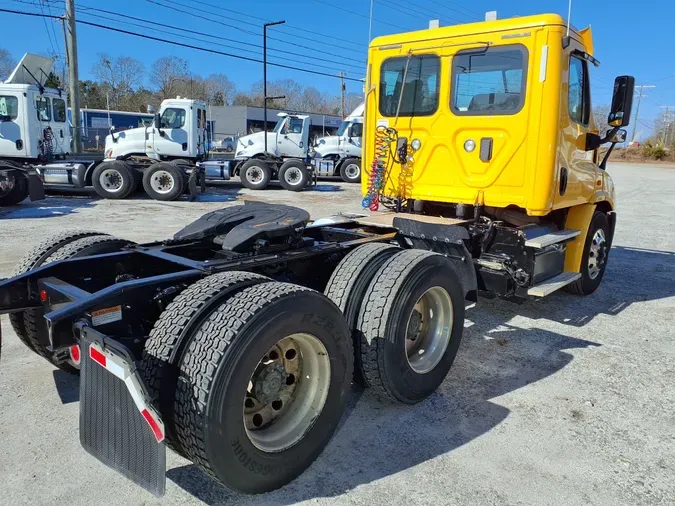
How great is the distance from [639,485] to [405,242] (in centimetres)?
275

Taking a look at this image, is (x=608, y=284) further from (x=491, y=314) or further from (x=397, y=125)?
(x=397, y=125)

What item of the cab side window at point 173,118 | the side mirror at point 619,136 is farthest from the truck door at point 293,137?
the side mirror at point 619,136

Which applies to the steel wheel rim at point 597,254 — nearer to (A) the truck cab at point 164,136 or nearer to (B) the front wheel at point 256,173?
(A) the truck cab at point 164,136

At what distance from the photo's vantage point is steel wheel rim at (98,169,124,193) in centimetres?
1569

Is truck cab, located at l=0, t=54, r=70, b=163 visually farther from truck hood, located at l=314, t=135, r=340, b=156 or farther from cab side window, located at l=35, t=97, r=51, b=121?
truck hood, located at l=314, t=135, r=340, b=156

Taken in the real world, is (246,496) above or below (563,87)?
below

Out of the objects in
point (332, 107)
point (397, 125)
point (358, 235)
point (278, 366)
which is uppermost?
point (332, 107)

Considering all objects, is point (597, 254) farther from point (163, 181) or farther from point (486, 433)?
point (163, 181)

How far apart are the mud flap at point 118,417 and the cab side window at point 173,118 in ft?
54.9

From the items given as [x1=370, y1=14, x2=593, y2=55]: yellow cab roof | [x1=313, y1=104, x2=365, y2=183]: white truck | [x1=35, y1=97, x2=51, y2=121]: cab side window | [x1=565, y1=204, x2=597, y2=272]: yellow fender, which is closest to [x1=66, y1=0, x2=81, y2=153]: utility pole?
[x1=35, y1=97, x2=51, y2=121]: cab side window

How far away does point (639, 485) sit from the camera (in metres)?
2.95

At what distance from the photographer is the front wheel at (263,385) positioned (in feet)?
7.85

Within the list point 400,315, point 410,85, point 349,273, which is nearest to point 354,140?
point 410,85

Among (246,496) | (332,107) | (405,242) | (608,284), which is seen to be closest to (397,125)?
(405,242)
